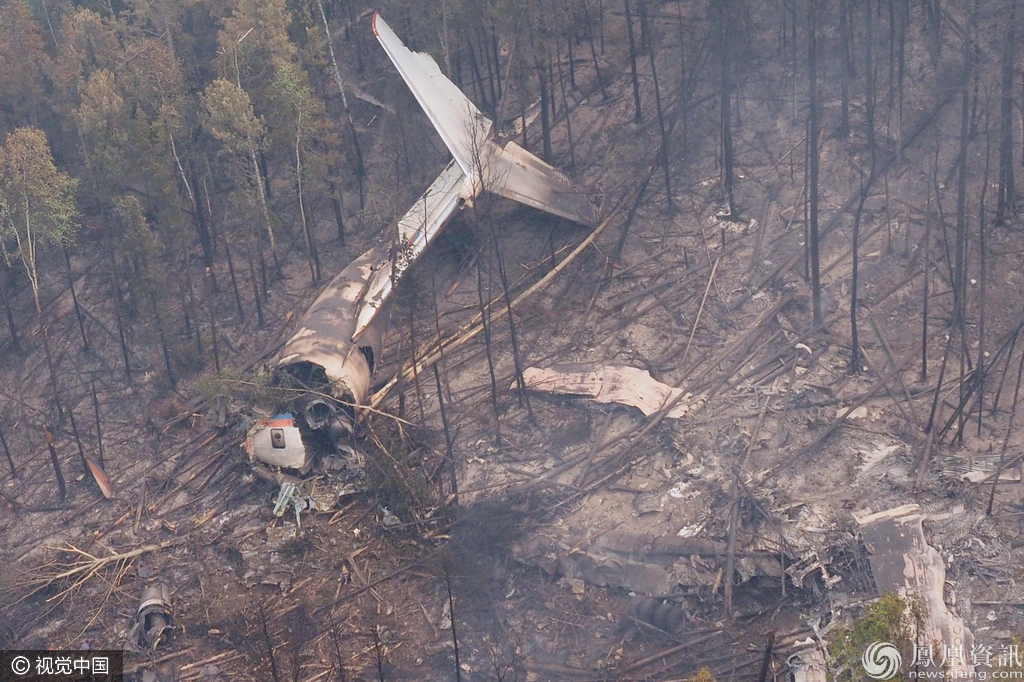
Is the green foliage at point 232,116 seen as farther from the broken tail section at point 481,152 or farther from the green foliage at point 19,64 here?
the green foliage at point 19,64

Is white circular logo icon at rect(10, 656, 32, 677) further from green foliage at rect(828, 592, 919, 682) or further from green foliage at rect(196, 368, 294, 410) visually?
green foliage at rect(828, 592, 919, 682)

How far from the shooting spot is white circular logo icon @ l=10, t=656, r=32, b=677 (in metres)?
19.0

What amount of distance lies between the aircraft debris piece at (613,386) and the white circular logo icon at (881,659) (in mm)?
8391

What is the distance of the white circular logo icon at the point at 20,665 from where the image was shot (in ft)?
62.5

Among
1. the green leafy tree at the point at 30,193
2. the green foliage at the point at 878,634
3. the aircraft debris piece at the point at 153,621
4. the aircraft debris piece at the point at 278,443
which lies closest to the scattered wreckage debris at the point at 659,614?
the green foliage at the point at 878,634

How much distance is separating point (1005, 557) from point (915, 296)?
755cm

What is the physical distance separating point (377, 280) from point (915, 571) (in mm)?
13550

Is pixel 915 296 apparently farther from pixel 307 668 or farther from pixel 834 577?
pixel 307 668

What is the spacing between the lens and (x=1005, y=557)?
16.7 meters

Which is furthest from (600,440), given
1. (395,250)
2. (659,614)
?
(395,250)

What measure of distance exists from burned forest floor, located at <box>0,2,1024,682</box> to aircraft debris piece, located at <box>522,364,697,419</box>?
0.74 ft

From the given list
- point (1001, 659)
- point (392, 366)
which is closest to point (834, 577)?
point (1001, 659)

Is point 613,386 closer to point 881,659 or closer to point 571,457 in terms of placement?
point 571,457

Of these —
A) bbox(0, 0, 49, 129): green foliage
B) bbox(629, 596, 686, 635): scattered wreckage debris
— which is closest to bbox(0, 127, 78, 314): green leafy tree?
bbox(0, 0, 49, 129): green foliage
